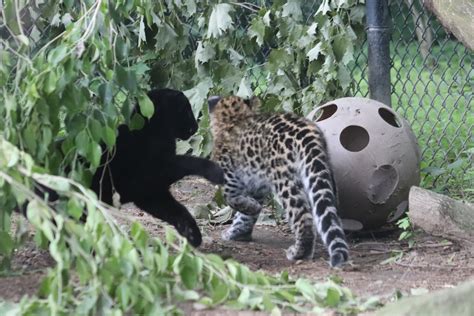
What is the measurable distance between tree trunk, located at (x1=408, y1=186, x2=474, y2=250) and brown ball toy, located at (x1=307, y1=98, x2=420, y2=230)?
642 mm

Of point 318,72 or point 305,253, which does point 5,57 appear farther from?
point 318,72

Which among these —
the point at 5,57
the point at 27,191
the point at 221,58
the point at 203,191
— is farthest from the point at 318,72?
the point at 27,191

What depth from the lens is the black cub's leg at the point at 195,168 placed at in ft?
18.8

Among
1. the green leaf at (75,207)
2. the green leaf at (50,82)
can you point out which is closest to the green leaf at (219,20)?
the green leaf at (50,82)

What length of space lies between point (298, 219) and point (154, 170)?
0.95m

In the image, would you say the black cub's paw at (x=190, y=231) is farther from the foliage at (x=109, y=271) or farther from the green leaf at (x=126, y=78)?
the foliage at (x=109, y=271)

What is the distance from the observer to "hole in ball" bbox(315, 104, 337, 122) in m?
6.67

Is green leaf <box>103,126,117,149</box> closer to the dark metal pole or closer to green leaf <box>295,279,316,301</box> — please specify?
green leaf <box>295,279,316,301</box>

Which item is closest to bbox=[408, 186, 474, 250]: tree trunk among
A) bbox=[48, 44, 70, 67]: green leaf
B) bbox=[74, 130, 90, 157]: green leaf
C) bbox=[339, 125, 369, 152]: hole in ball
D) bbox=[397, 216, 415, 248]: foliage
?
bbox=[397, 216, 415, 248]: foliage

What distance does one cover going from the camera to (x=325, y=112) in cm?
675

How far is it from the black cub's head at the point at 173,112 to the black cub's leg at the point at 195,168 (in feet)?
0.94

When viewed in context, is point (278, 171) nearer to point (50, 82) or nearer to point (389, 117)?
point (389, 117)

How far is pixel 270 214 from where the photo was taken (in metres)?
7.37

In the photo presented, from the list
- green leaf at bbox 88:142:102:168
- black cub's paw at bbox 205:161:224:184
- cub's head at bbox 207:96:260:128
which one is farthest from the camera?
cub's head at bbox 207:96:260:128
